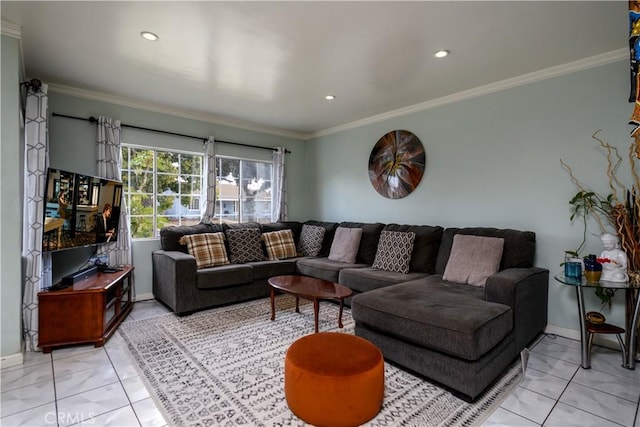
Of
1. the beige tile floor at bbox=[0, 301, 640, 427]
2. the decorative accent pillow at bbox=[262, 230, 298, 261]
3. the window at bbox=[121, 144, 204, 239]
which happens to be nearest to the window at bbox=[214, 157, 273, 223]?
the window at bbox=[121, 144, 204, 239]

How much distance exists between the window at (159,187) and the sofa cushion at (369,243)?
7.78 feet

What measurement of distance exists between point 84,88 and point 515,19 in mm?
4195

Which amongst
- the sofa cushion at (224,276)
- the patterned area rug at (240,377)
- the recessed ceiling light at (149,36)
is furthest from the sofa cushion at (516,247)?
the recessed ceiling light at (149,36)

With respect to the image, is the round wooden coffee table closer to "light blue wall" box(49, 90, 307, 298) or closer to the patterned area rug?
the patterned area rug

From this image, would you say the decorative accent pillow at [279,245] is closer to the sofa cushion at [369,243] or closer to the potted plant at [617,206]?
the sofa cushion at [369,243]

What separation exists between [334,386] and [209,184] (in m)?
3.52

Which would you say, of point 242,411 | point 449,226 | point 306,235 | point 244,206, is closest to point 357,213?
point 306,235

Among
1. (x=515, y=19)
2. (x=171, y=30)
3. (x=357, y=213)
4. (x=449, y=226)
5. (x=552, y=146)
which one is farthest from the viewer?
(x=357, y=213)

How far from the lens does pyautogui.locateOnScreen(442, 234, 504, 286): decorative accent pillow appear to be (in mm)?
2832

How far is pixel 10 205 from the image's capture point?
2.30m

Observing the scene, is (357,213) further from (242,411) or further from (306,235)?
(242,411)

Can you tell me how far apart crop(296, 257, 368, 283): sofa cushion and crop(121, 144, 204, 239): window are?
1668 millimetres

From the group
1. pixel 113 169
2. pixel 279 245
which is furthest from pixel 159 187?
pixel 279 245

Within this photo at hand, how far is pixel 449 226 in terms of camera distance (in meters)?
3.73
